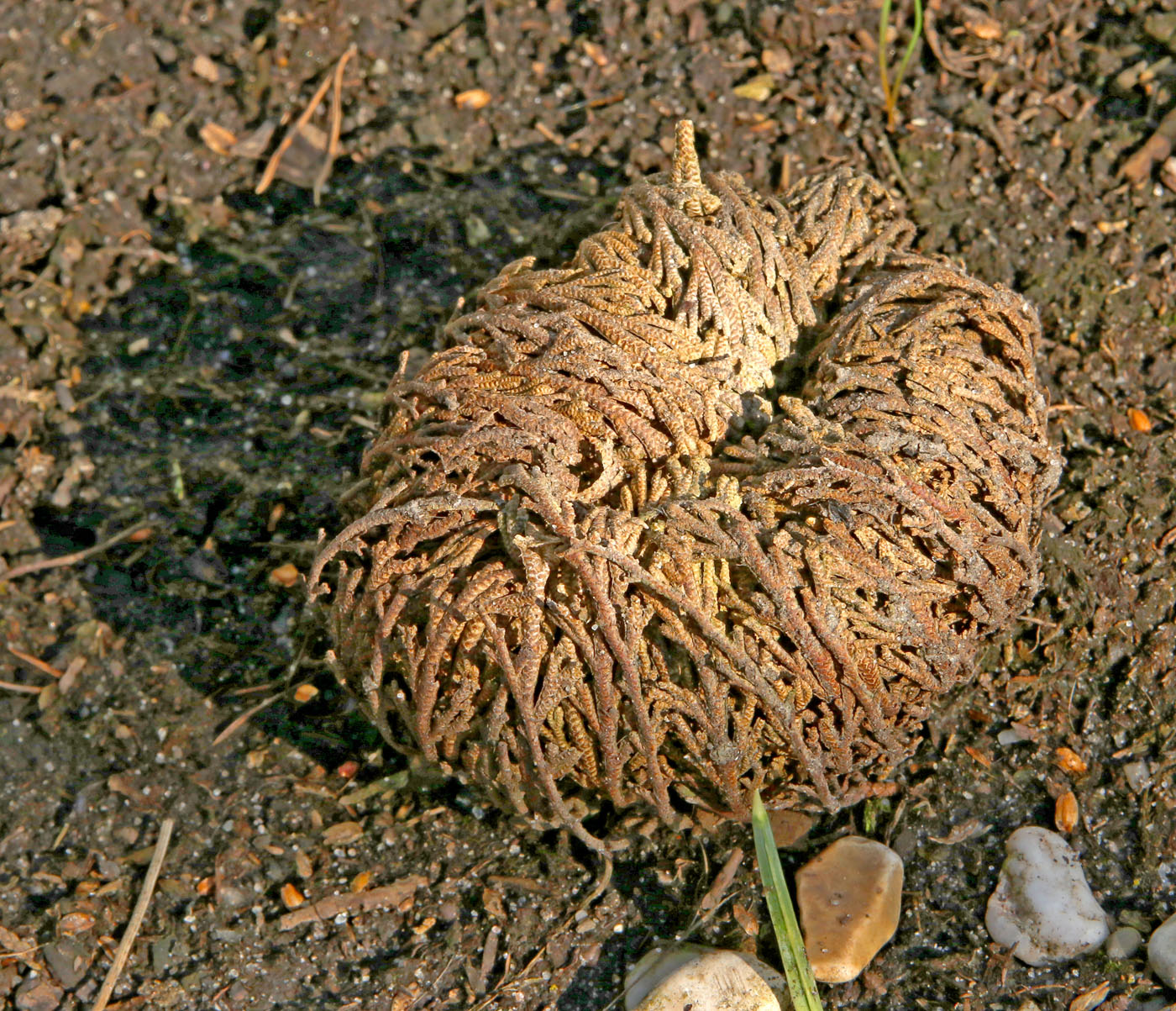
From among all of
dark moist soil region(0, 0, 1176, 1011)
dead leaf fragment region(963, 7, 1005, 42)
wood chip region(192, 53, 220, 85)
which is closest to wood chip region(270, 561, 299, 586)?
dark moist soil region(0, 0, 1176, 1011)

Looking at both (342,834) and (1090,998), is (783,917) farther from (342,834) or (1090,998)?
(342,834)

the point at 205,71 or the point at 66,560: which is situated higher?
the point at 205,71

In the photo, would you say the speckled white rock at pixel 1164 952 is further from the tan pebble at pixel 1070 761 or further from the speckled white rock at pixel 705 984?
the speckled white rock at pixel 705 984

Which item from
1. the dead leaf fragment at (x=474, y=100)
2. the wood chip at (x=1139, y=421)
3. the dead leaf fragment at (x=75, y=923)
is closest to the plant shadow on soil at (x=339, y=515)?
the wood chip at (x=1139, y=421)

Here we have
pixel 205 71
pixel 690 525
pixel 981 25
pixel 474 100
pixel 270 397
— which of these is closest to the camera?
pixel 690 525

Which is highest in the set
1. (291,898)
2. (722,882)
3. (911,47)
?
(911,47)

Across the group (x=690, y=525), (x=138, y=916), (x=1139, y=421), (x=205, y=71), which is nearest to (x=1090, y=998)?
(x=690, y=525)
